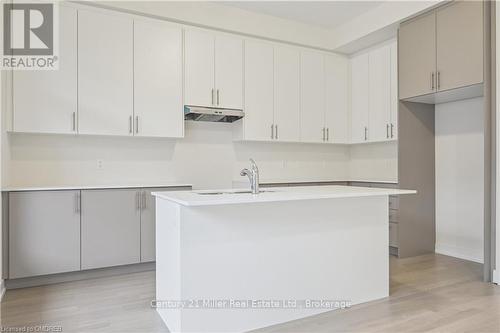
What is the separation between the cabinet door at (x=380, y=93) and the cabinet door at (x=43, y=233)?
3.72 metres

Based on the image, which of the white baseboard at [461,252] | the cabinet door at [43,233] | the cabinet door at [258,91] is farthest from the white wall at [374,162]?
the cabinet door at [43,233]

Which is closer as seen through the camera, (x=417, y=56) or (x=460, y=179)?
(x=417, y=56)

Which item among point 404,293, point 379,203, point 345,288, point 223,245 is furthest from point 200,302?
point 404,293

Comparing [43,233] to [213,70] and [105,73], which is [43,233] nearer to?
[105,73]

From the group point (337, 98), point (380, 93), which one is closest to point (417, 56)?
point (380, 93)

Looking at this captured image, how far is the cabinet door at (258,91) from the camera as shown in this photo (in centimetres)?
446

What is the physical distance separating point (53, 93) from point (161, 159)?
1.34 metres

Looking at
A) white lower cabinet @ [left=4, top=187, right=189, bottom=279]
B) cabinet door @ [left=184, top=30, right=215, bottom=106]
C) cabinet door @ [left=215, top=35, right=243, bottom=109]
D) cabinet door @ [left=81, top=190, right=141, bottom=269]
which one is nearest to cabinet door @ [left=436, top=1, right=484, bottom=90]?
cabinet door @ [left=215, top=35, right=243, bottom=109]

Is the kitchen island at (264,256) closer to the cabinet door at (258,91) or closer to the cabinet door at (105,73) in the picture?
the cabinet door at (105,73)

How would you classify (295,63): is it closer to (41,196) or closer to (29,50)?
(29,50)

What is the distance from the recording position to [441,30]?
3646 mm

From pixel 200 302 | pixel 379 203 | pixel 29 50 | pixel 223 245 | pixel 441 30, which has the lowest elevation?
pixel 200 302

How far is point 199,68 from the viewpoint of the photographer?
13.6 ft

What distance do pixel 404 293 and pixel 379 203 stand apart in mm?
816
